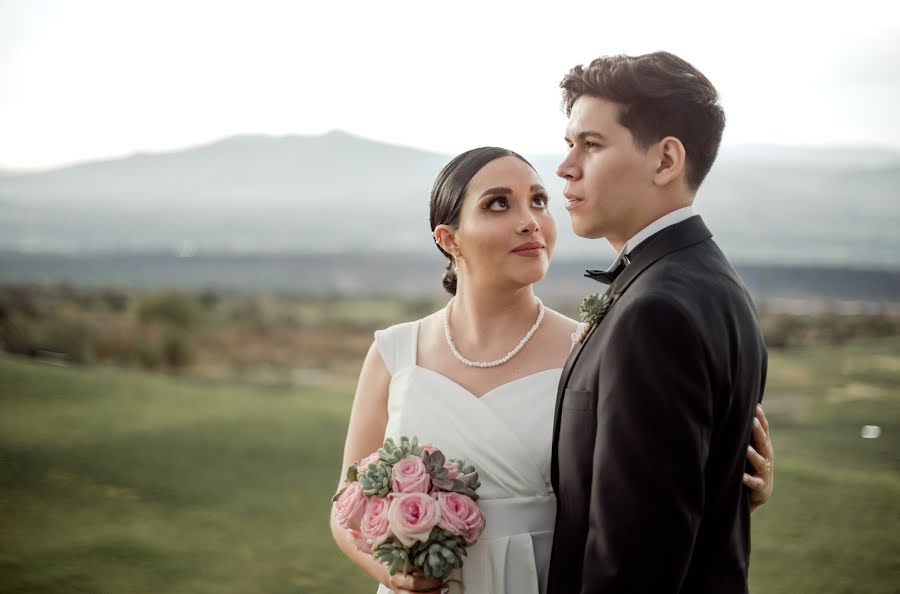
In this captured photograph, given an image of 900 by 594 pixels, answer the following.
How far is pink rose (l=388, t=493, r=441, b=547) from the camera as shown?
2.49 metres

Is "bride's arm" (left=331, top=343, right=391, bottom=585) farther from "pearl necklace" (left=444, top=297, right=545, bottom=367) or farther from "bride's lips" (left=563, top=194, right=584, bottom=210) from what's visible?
"bride's lips" (left=563, top=194, right=584, bottom=210)

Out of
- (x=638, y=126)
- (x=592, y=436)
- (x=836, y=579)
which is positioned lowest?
(x=836, y=579)

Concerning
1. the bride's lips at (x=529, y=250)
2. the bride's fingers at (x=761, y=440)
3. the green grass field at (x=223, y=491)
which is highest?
the bride's lips at (x=529, y=250)

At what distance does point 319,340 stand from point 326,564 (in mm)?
16378

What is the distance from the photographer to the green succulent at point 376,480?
264 centimetres

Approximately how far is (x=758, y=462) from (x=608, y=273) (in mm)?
776

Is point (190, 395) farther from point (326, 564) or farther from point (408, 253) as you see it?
point (408, 253)

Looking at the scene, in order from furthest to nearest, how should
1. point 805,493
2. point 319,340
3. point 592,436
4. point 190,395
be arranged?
point 319,340 → point 190,395 → point 805,493 → point 592,436

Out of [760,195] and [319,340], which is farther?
[760,195]

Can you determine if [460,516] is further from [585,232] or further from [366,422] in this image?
A: [585,232]

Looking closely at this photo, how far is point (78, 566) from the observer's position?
21.0 ft

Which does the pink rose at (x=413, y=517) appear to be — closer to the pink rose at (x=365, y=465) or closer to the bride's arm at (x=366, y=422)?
the pink rose at (x=365, y=465)

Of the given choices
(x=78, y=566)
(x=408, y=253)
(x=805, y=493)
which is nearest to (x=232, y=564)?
(x=78, y=566)

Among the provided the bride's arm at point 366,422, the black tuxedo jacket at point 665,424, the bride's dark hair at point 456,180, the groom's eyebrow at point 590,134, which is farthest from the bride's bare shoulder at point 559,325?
the groom's eyebrow at point 590,134
